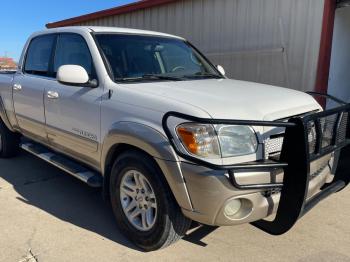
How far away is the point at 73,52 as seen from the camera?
150 inches

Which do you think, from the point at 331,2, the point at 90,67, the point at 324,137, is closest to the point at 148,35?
the point at 90,67

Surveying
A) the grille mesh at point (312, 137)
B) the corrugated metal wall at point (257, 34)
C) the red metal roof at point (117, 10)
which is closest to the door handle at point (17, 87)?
the grille mesh at point (312, 137)

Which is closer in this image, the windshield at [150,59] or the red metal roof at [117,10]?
the windshield at [150,59]

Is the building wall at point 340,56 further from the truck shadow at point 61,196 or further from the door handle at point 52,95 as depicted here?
the door handle at point 52,95

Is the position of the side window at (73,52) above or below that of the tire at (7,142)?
above

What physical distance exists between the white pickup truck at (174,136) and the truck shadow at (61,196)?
35 cm

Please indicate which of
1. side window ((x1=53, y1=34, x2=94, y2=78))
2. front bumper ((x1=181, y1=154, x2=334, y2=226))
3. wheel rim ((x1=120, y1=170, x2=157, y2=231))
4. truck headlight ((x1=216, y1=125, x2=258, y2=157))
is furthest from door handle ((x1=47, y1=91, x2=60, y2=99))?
truck headlight ((x1=216, y1=125, x2=258, y2=157))

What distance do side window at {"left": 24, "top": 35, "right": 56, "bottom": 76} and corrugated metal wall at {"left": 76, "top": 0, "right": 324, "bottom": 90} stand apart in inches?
159

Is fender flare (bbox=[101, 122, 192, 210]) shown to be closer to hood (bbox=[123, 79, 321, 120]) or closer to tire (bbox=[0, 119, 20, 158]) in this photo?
hood (bbox=[123, 79, 321, 120])

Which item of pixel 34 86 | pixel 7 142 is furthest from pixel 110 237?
pixel 7 142

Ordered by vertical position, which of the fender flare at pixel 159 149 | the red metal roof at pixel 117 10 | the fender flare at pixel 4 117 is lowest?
the fender flare at pixel 4 117

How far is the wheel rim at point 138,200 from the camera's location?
288 cm

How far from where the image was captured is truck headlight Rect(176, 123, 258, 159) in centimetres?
241

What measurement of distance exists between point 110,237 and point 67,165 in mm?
1038
